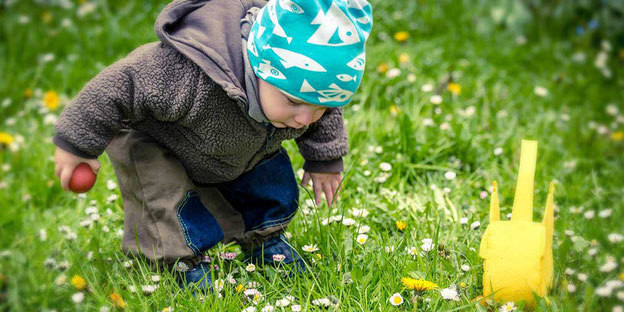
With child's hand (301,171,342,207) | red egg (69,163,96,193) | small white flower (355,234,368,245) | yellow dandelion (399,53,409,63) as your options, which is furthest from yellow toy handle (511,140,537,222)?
yellow dandelion (399,53,409,63)

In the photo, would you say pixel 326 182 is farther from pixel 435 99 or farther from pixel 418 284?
pixel 435 99

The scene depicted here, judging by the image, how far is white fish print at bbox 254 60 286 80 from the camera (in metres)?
1.93

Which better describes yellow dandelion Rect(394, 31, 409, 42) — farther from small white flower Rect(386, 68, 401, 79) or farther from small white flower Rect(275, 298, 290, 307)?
small white flower Rect(275, 298, 290, 307)

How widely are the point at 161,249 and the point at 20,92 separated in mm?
2169

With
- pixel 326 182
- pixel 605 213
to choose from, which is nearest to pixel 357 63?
pixel 326 182

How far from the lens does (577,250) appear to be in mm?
2377

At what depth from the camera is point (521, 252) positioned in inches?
79.7

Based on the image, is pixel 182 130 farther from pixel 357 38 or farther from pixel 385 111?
pixel 385 111

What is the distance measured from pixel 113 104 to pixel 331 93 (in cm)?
61

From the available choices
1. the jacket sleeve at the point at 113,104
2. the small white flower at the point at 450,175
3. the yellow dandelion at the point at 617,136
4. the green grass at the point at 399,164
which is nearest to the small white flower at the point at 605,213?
the green grass at the point at 399,164

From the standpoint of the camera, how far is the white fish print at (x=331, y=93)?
1909mm

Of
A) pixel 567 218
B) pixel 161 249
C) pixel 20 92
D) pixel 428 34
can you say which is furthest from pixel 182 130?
pixel 428 34

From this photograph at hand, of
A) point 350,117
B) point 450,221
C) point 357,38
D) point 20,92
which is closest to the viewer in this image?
point 357,38

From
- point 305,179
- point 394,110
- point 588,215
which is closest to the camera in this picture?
point 305,179
